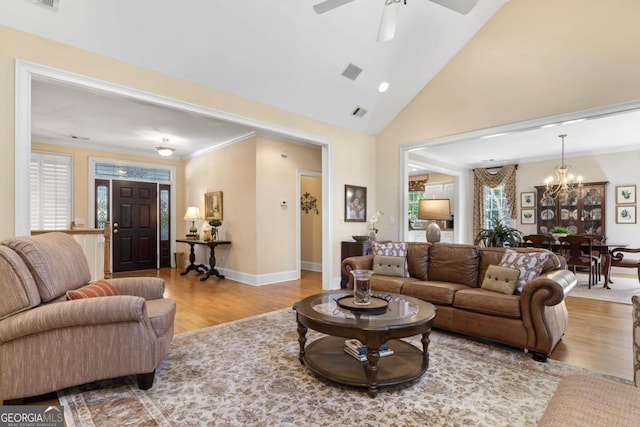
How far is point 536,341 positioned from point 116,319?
3.23m

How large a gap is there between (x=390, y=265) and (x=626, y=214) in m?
6.28

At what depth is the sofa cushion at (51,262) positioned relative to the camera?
84.0 inches

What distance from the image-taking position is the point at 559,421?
109 cm

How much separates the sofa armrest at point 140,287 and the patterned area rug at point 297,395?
0.56 m

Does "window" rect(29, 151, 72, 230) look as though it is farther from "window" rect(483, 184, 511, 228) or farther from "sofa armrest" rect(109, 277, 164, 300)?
"window" rect(483, 184, 511, 228)

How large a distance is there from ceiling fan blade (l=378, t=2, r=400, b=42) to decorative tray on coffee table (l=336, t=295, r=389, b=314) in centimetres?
232

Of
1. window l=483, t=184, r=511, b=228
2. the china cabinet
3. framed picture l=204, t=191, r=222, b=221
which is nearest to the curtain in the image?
window l=483, t=184, r=511, b=228

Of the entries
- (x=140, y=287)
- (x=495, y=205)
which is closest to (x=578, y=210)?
(x=495, y=205)

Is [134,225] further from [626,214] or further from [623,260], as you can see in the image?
[626,214]

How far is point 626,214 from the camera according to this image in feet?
22.4

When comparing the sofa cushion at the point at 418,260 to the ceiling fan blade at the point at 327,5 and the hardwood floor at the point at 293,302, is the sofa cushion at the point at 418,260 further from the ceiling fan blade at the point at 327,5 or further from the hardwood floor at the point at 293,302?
the ceiling fan blade at the point at 327,5

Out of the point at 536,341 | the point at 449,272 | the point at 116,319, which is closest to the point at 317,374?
the point at 116,319

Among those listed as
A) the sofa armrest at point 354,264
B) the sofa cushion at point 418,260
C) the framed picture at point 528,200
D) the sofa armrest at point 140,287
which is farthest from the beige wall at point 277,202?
the framed picture at point 528,200

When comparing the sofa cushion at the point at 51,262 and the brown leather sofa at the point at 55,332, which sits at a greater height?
the sofa cushion at the point at 51,262
